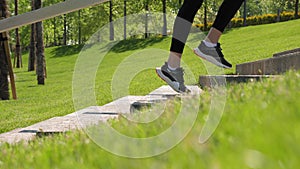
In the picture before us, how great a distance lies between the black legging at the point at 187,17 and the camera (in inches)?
174

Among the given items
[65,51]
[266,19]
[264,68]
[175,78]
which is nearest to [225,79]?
[175,78]

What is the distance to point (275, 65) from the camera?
5.57 m

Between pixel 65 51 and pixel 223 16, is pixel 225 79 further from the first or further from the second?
pixel 65 51

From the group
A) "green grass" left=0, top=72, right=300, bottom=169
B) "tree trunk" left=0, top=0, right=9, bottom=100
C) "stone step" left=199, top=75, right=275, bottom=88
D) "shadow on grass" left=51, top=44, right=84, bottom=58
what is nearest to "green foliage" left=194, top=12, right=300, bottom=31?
→ "shadow on grass" left=51, top=44, right=84, bottom=58

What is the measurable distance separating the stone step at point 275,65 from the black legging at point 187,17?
0.74 meters

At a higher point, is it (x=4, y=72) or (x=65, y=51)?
(x=4, y=72)

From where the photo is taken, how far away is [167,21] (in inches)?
1806

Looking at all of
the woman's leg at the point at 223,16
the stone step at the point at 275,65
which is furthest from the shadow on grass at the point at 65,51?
the woman's leg at the point at 223,16

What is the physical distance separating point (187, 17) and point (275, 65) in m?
1.60

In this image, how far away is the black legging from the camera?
4.42 metres

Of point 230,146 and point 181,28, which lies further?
point 181,28

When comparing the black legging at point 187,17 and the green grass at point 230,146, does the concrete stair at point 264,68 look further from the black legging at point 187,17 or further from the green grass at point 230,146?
the green grass at point 230,146

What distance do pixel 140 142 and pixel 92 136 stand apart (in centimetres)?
49

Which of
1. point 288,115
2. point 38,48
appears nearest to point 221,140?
point 288,115
